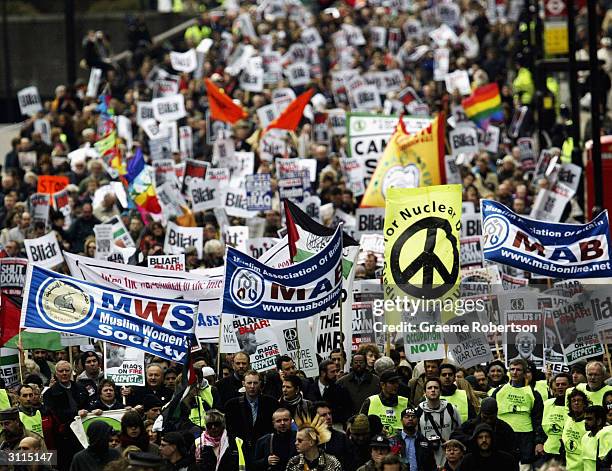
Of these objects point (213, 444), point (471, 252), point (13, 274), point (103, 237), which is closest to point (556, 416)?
point (213, 444)

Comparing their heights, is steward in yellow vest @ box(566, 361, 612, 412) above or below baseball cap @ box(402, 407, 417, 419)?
above

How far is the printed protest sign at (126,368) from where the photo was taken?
16.8m

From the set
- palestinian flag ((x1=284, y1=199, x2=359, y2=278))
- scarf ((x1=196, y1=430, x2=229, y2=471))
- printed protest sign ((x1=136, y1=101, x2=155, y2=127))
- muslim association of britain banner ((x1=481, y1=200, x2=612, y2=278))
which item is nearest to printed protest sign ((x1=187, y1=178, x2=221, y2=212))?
palestinian flag ((x1=284, y1=199, x2=359, y2=278))

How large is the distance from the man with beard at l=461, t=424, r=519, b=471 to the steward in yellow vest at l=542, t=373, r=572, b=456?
1415mm

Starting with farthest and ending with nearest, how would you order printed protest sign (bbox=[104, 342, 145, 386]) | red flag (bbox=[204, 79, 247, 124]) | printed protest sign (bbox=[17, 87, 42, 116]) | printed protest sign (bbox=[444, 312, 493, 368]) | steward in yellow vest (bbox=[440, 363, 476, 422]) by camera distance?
1. printed protest sign (bbox=[17, 87, 42, 116])
2. red flag (bbox=[204, 79, 247, 124])
3. printed protest sign (bbox=[444, 312, 493, 368])
4. printed protest sign (bbox=[104, 342, 145, 386])
5. steward in yellow vest (bbox=[440, 363, 476, 422])

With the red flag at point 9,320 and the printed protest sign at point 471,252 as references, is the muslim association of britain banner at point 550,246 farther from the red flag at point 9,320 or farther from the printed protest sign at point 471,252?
the red flag at point 9,320

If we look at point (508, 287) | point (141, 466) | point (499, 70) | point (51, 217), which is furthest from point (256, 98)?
point (141, 466)

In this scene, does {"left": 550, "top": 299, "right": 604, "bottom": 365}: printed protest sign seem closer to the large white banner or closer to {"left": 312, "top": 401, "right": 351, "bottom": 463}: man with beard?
{"left": 312, "top": 401, "right": 351, "bottom": 463}: man with beard

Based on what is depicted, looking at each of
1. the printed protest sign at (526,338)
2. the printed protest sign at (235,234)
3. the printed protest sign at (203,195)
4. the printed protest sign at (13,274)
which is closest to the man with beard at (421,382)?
the printed protest sign at (526,338)

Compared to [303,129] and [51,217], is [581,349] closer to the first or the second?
[51,217]

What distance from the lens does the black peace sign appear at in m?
17.3

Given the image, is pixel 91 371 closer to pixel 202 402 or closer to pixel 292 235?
pixel 202 402

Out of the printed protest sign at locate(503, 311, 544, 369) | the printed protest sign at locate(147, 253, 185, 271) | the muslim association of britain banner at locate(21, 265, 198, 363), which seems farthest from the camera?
the printed protest sign at locate(147, 253, 185, 271)

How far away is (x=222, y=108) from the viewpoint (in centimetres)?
3041
